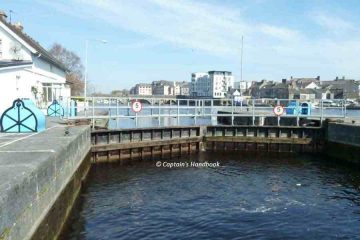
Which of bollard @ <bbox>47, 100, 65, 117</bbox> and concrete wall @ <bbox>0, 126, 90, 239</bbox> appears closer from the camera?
concrete wall @ <bbox>0, 126, 90, 239</bbox>

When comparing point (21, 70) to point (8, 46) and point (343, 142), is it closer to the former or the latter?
point (8, 46)

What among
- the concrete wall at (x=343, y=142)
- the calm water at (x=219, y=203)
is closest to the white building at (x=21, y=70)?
the calm water at (x=219, y=203)

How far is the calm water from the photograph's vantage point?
11344mm

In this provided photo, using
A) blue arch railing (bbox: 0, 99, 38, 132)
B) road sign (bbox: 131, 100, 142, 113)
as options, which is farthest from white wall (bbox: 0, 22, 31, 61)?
blue arch railing (bbox: 0, 99, 38, 132)

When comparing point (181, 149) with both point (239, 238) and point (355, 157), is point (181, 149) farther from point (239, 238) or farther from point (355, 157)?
point (239, 238)

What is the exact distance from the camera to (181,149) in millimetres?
26141

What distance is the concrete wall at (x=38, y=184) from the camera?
704cm

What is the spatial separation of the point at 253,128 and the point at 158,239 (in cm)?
1771

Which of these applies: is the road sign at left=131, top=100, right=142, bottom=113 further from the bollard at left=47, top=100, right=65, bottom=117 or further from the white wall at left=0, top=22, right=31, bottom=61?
the white wall at left=0, top=22, right=31, bottom=61

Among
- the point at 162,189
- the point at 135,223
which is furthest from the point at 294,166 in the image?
the point at 135,223

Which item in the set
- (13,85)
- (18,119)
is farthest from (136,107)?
(18,119)

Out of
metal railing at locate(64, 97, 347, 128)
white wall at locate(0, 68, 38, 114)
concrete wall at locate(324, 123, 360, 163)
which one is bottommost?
concrete wall at locate(324, 123, 360, 163)

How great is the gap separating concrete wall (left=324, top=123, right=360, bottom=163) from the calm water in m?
1.92

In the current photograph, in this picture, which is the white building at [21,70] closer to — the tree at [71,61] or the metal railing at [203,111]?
the metal railing at [203,111]
